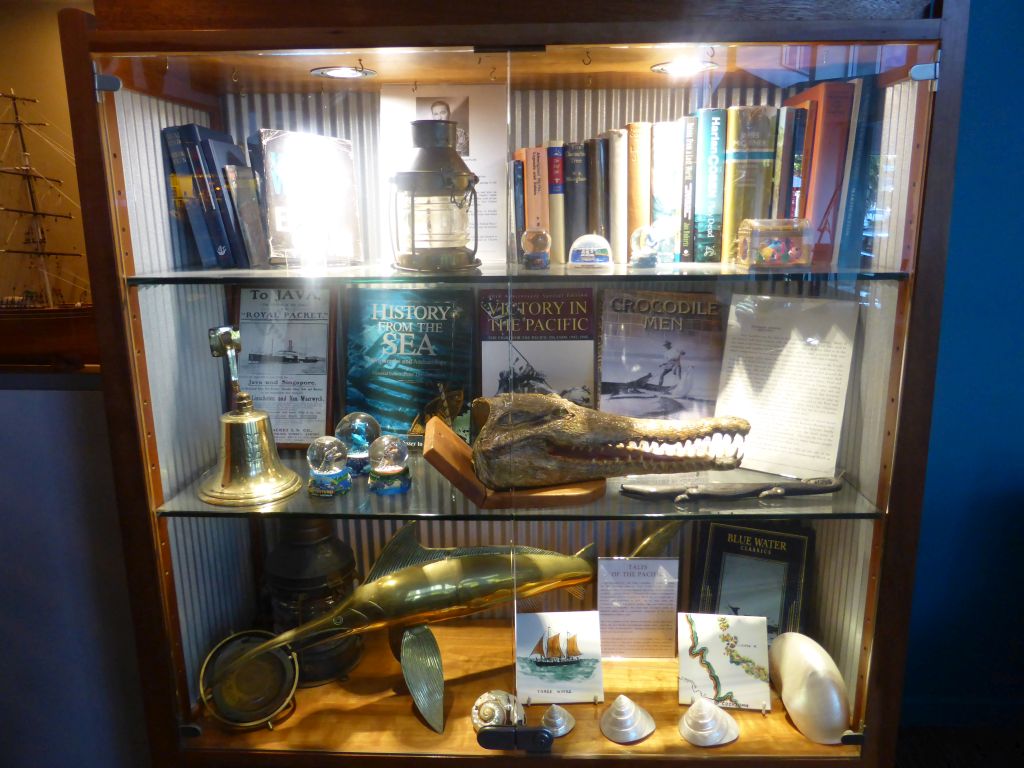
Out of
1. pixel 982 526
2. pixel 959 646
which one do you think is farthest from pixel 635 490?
pixel 959 646

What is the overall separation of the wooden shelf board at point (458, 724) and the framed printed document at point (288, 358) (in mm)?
531

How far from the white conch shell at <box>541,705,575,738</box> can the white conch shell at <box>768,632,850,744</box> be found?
0.41 metres

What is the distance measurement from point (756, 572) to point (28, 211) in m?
1.67

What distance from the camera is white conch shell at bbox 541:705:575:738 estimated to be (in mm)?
1302

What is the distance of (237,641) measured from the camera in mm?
1437

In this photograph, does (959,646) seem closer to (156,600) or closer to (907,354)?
(907,354)

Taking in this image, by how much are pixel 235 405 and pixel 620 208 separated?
80cm

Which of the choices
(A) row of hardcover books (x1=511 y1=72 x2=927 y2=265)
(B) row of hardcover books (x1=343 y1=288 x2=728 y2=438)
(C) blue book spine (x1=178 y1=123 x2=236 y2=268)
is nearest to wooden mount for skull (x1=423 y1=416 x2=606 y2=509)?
(B) row of hardcover books (x1=343 y1=288 x2=728 y2=438)

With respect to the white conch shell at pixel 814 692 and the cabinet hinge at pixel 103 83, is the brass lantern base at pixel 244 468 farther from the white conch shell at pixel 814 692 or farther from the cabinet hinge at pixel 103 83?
the white conch shell at pixel 814 692

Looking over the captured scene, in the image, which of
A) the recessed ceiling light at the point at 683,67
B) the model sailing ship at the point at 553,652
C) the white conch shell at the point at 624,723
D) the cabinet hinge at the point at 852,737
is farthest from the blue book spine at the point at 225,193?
the cabinet hinge at the point at 852,737

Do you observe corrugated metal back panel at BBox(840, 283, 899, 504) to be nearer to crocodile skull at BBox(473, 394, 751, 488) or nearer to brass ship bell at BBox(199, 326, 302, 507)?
crocodile skull at BBox(473, 394, 751, 488)

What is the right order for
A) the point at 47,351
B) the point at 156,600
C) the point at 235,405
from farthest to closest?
the point at 47,351, the point at 235,405, the point at 156,600

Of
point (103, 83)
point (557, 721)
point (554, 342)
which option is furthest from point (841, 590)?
point (103, 83)

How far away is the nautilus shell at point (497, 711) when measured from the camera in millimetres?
1320
